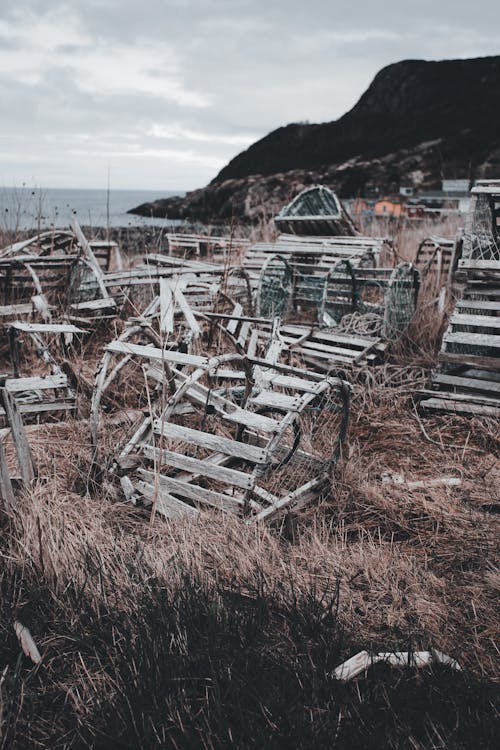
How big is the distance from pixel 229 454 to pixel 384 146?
163 feet

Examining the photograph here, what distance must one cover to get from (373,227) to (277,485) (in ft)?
28.0

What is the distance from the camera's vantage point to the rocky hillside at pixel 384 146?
117ft

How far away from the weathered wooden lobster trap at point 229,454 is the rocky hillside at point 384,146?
23.4 metres

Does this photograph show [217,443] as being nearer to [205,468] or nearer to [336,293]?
[205,468]

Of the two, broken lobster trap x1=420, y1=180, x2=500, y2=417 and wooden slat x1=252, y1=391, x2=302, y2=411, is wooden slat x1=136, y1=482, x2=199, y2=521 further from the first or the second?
broken lobster trap x1=420, y1=180, x2=500, y2=417

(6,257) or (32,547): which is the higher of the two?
(6,257)

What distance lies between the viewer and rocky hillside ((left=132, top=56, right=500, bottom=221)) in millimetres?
35656

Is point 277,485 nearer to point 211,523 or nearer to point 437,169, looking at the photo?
point 211,523

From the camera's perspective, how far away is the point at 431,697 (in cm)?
212

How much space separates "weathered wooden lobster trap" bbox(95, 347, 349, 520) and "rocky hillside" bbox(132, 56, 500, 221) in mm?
23362

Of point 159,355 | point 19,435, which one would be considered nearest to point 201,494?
point 159,355

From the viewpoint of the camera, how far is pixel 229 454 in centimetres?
317

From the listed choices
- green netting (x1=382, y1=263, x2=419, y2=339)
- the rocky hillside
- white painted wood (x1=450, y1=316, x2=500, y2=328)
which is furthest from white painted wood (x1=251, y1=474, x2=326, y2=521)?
the rocky hillside

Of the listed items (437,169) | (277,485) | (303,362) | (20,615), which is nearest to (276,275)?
(303,362)
